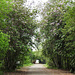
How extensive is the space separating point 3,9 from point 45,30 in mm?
8741

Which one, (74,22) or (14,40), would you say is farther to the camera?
(14,40)

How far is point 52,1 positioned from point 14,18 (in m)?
6.13

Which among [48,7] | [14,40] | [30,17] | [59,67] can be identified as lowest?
[59,67]

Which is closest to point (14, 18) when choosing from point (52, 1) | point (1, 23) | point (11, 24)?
point (11, 24)

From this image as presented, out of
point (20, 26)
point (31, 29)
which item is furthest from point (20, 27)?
point (31, 29)

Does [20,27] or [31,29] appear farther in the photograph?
[31,29]

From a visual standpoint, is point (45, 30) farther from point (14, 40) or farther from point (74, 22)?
point (74, 22)

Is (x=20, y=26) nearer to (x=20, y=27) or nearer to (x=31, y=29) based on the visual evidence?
(x=20, y=27)

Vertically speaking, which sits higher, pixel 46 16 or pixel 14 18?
pixel 46 16

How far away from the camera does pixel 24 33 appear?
1384 centimetres

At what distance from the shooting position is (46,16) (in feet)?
55.0

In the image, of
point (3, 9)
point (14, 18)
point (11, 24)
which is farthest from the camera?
point (14, 18)

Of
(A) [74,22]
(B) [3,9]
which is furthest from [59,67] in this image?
(B) [3,9]

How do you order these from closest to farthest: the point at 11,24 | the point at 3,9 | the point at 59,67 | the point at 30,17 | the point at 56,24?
1. the point at 3,9
2. the point at 11,24
3. the point at 30,17
4. the point at 56,24
5. the point at 59,67
